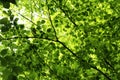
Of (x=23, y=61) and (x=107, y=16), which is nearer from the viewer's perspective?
(x=23, y=61)

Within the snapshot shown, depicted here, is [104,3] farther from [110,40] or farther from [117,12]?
[110,40]

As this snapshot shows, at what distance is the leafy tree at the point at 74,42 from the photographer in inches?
242

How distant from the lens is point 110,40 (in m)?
7.79

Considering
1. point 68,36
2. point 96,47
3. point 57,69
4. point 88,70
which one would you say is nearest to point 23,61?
point 57,69

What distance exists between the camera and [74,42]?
28.9 feet

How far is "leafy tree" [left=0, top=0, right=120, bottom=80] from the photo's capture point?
242 inches

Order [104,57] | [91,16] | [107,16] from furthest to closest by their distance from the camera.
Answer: [91,16], [107,16], [104,57]

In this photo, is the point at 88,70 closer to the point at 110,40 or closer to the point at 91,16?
the point at 110,40

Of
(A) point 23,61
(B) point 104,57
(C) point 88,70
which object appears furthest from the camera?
(B) point 104,57

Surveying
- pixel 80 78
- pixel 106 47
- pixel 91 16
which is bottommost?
pixel 80 78

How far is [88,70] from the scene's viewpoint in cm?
652

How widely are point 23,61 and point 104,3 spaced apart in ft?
16.1

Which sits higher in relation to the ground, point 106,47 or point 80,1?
point 80,1

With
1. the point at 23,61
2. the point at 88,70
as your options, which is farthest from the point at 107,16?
the point at 23,61
